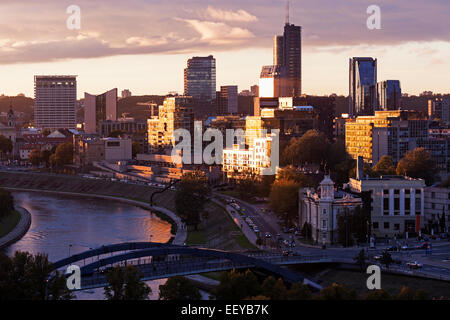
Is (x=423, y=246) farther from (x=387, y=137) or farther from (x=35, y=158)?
(x=35, y=158)

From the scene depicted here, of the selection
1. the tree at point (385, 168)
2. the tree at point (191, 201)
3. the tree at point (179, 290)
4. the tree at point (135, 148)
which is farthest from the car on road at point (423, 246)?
the tree at point (135, 148)

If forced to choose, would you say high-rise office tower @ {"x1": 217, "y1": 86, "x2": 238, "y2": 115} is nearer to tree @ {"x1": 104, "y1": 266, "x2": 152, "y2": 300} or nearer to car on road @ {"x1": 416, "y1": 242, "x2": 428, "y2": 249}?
car on road @ {"x1": 416, "y1": 242, "x2": 428, "y2": 249}

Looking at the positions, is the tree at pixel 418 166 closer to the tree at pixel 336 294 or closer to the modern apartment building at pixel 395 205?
the modern apartment building at pixel 395 205

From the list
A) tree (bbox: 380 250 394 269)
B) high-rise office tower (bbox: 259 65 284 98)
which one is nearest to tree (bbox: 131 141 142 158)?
high-rise office tower (bbox: 259 65 284 98)

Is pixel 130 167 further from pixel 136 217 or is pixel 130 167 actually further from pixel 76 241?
pixel 76 241
